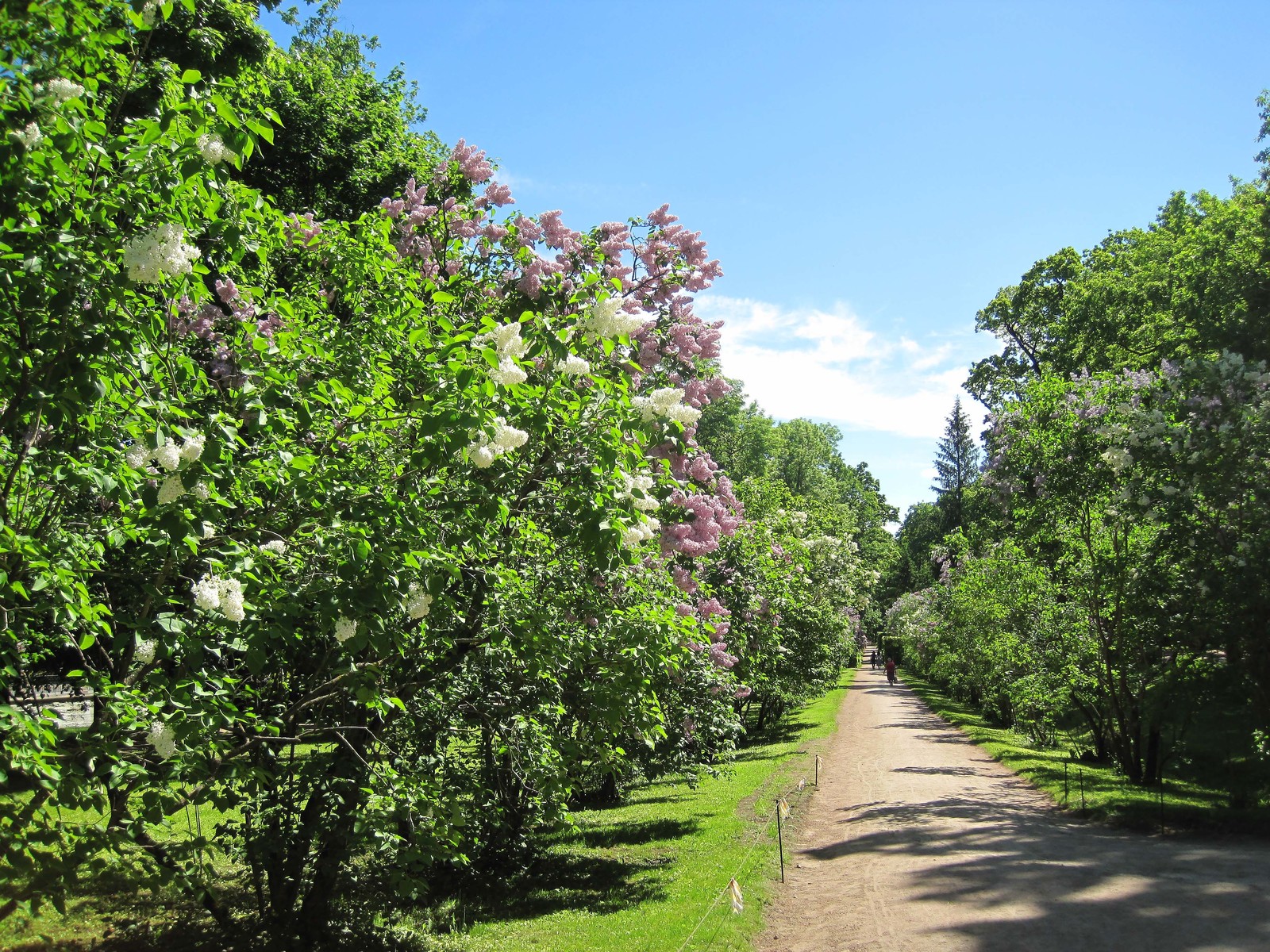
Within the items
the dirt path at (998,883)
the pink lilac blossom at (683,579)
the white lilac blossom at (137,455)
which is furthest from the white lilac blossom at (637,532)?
the dirt path at (998,883)

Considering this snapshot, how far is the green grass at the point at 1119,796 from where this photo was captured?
527 inches

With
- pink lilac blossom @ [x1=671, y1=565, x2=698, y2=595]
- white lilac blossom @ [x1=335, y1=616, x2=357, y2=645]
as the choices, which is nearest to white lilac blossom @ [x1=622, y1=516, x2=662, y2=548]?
white lilac blossom @ [x1=335, y1=616, x2=357, y2=645]

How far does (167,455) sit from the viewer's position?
11.1 feet

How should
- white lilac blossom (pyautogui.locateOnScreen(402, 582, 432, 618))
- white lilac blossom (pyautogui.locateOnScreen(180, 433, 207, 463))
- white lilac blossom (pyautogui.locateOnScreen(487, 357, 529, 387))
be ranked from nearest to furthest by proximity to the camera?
white lilac blossom (pyautogui.locateOnScreen(180, 433, 207, 463)) < white lilac blossom (pyautogui.locateOnScreen(487, 357, 529, 387)) < white lilac blossom (pyautogui.locateOnScreen(402, 582, 432, 618))

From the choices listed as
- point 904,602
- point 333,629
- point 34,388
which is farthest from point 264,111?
point 904,602

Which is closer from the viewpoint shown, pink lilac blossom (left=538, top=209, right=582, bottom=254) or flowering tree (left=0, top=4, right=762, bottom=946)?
flowering tree (left=0, top=4, right=762, bottom=946)

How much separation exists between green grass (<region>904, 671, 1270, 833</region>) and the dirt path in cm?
63

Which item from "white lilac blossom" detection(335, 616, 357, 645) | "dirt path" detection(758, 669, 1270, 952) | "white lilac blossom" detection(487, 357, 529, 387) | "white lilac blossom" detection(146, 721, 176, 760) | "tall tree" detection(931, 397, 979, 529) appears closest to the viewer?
"white lilac blossom" detection(146, 721, 176, 760)

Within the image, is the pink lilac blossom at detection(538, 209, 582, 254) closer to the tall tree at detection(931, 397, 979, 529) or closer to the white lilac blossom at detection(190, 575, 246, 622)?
the white lilac blossom at detection(190, 575, 246, 622)

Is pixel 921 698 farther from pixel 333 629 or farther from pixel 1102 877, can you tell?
pixel 333 629

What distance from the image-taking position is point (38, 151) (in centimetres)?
328

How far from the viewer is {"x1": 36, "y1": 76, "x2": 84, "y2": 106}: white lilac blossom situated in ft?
10.8

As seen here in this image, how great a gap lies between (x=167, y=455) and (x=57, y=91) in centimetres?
146

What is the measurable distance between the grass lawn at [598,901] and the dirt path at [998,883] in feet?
2.02
